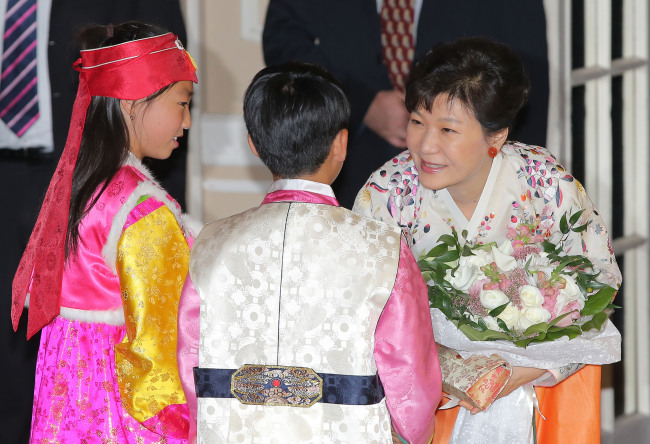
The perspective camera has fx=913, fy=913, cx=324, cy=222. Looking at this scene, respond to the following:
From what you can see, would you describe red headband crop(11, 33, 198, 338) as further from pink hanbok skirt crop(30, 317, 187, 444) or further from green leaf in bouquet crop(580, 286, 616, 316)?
green leaf in bouquet crop(580, 286, 616, 316)

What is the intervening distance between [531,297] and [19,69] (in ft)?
6.36

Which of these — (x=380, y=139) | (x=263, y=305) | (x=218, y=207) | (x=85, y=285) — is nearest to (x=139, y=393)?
(x=85, y=285)

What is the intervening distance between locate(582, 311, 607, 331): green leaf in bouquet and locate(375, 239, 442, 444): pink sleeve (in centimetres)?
46

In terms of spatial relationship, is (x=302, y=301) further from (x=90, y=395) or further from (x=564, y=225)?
(x=564, y=225)

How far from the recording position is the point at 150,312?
195 cm

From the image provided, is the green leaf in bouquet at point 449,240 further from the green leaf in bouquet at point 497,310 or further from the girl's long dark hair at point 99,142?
the girl's long dark hair at point 99,142

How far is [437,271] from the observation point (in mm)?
2072

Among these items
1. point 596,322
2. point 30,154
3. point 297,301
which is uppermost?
point 30,154

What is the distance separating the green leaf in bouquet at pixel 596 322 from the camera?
211cm

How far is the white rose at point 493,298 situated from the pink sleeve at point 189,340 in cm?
63

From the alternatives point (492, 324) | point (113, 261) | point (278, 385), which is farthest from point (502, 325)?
point (113, 261)

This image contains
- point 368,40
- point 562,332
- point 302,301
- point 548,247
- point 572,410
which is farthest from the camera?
point 368,40

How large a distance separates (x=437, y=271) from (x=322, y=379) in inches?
18.4

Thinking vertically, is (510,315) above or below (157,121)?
below
